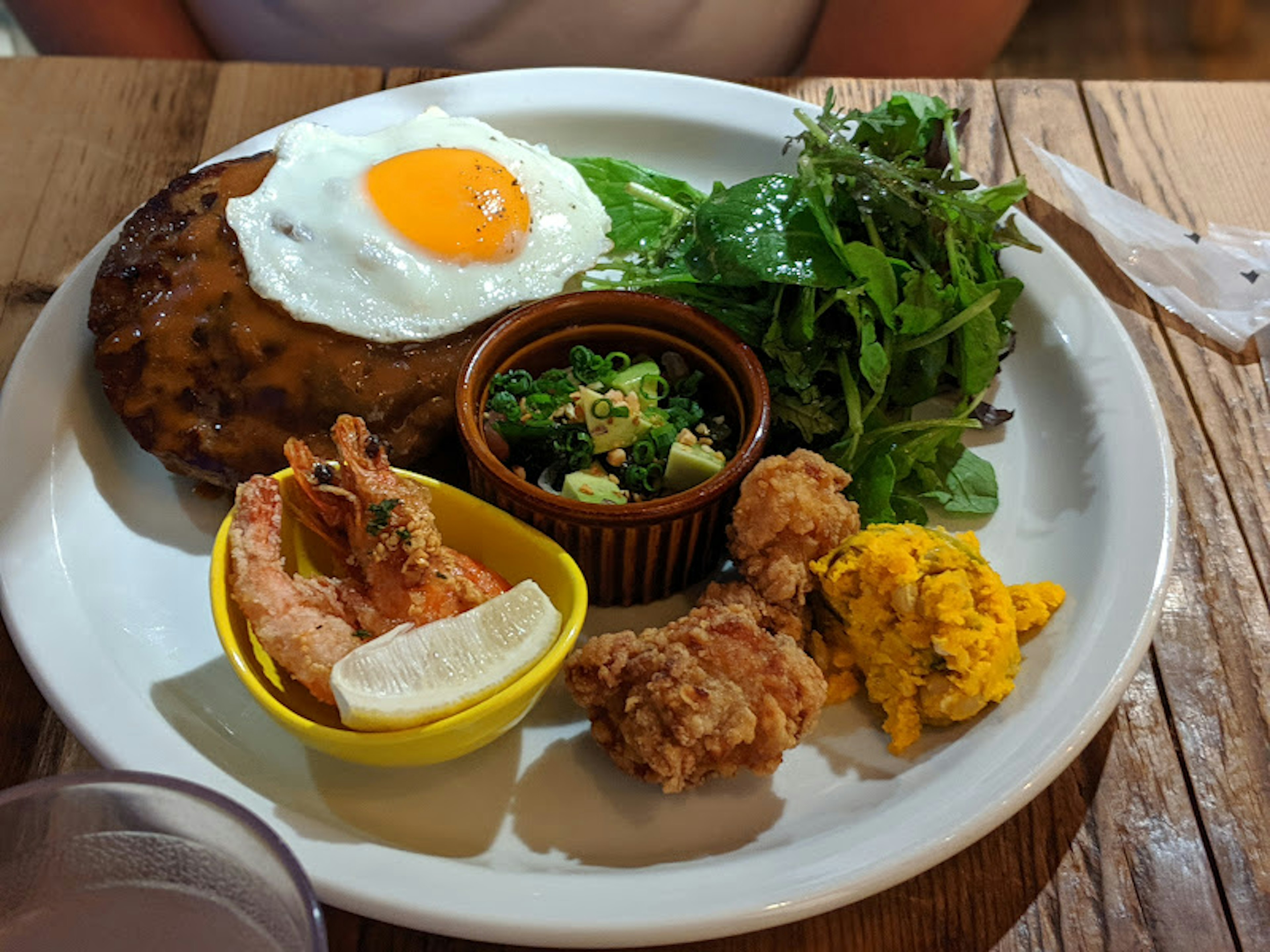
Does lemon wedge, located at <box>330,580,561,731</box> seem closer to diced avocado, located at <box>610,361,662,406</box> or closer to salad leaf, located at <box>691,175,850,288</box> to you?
diced avocado, located at <box>610,361,662,406</box>

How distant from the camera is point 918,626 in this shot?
78.5 inches

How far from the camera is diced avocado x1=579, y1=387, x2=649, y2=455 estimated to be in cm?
234

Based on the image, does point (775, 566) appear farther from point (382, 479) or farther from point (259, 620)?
point (259, 620)

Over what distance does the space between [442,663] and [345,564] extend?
44cm

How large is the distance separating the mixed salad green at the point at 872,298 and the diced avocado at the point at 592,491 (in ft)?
1.75

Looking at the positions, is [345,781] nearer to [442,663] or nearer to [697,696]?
[442,663]

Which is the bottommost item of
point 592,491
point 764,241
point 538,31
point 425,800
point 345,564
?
point 425,800

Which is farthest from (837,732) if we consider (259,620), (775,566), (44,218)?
(44,218)

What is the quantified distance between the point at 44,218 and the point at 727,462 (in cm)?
222

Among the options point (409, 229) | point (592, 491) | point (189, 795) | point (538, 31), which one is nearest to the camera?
point (189, 795)

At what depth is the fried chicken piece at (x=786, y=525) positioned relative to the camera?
2.14m

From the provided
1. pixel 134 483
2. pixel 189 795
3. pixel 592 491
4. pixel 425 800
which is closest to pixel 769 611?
pixel 592 491

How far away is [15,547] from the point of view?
2.18 m

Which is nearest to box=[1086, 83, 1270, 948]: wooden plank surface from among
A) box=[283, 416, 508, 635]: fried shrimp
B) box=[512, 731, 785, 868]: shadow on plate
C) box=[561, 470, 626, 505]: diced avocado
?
box=[512, 731, 785, 868]: shadow on plate
